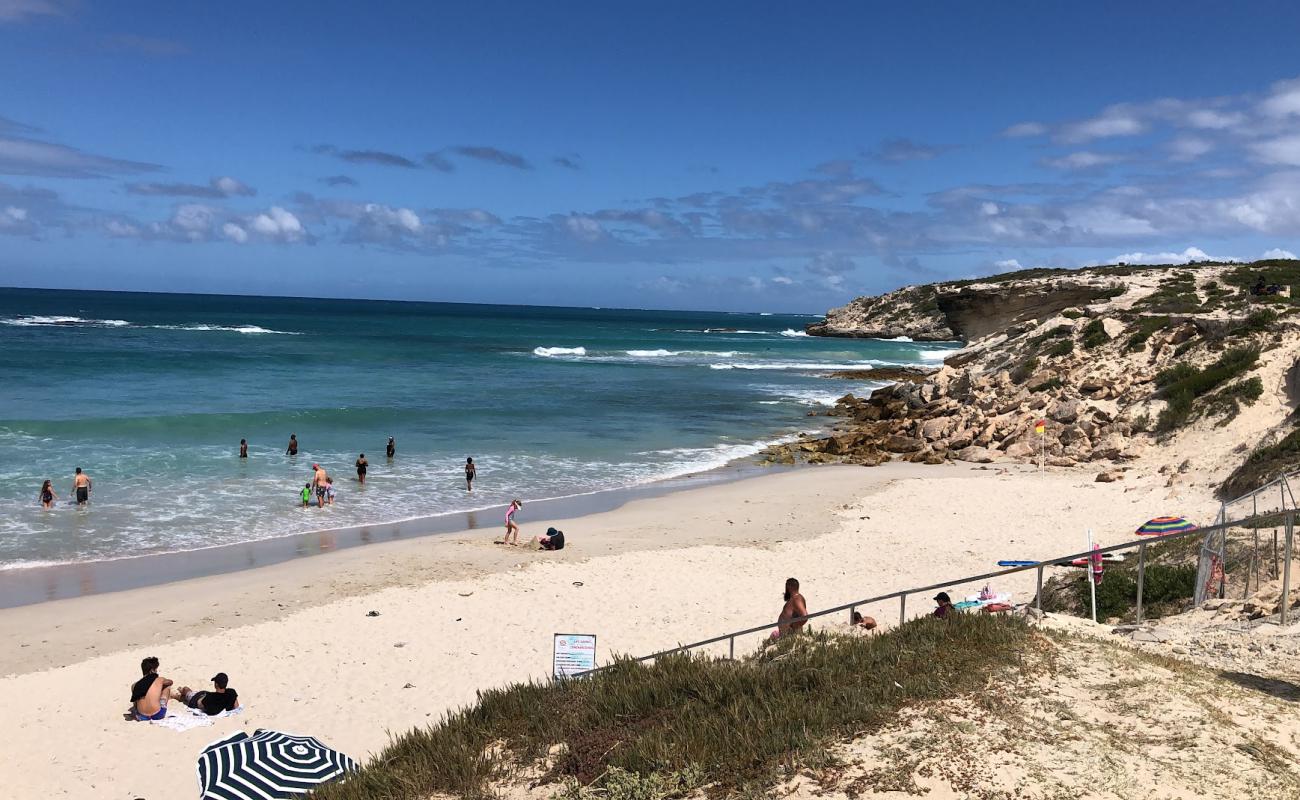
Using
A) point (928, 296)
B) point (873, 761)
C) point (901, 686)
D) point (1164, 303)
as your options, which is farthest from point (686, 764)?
point (928, 296)

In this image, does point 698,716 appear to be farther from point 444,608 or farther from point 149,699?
point 444,608

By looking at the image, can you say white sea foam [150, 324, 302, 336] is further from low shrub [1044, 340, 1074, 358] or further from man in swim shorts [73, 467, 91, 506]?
low shrub [1044, 340, 1074, 358]

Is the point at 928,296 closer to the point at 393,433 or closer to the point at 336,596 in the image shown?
the point at 393,433

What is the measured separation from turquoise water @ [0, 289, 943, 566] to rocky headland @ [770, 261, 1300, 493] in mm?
4820

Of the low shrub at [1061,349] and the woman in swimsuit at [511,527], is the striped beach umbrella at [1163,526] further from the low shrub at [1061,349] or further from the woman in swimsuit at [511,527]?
the low shrub at [1061,349]

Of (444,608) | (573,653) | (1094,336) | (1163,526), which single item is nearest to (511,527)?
(444,608)

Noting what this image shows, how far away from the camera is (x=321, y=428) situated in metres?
31.6

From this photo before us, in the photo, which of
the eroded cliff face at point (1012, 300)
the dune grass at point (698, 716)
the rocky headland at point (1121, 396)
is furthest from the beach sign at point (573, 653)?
the eroded cliff face at point (1012, 300)

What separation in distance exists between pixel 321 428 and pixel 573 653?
85.6 ft

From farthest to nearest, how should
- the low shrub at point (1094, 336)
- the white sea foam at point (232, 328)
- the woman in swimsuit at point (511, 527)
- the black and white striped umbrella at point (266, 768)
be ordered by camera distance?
1. the white sea foam at point (232, 328)
2. the low shrub at point (1094, 336)
3. the woman in swimsuit at point (511, 527)
4. the black and white striped umbrella at point (266, 768)

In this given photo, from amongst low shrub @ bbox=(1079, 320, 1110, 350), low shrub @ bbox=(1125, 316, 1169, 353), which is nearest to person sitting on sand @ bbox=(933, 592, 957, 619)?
low shrub @ bbox=(1125, 316, 1169, 353)

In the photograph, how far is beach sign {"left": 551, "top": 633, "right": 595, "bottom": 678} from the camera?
26.7 ft

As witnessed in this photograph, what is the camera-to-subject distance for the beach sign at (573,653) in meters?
8.14

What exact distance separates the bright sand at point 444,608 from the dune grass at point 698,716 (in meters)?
2.77
